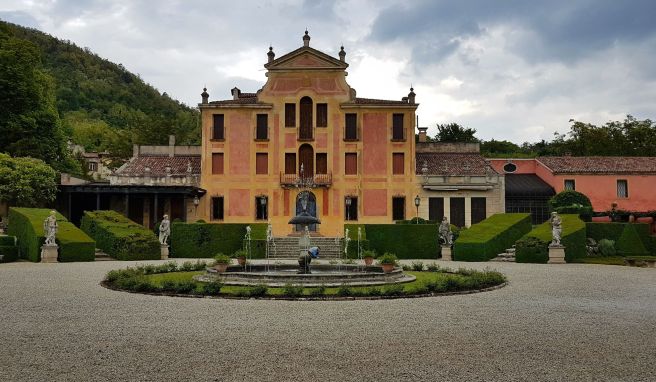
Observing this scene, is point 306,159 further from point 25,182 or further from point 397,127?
point 25,182

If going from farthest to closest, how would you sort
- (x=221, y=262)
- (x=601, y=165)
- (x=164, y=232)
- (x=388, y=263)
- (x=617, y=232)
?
1. (x=601, y=165)
2. (x=617, y=232)
3. (x=164, y=232)
4. (x=388, y=263)
5. (x=221, y=262)

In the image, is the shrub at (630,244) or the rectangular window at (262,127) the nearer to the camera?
the shrub at (630,244)

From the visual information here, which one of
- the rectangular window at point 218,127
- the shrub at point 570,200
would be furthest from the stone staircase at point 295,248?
the shrub at point 570,200

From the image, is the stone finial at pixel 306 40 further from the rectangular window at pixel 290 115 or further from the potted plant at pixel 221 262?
the potted plant at pixel 221 262

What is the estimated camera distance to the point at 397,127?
4244 centimetres

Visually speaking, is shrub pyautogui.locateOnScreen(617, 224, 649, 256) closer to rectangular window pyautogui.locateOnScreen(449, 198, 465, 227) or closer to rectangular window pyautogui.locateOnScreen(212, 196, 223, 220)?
rectangular window pyautogui.locateOnScreen(449, 198, 465, 227)

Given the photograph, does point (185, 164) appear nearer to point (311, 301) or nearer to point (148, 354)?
point (311, 301)

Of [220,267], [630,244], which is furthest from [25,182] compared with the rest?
[630,244]

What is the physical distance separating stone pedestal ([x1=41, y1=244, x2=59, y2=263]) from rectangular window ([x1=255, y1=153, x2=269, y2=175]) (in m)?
17.4

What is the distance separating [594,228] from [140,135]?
46.0 m

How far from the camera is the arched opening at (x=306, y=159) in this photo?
42250mm

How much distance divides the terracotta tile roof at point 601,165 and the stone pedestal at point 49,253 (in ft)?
105

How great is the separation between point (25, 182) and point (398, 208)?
2274cm

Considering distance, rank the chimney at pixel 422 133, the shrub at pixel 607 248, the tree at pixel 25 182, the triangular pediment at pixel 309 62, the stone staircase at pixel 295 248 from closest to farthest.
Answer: the shrub at pixel 607 248
the stone staircase at pixel 295 248
the tree at pixel 25 182
the triangular pediment at pixel 309 62
the chimney at pixel 422 133
